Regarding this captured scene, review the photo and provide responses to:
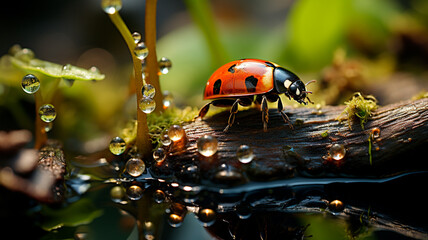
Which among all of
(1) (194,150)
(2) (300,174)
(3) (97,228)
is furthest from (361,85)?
(3) (97,228)

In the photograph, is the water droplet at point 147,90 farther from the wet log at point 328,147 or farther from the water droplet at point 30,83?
the water droplet at point 30,83

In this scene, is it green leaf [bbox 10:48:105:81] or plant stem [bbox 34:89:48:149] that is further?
plant stem [bbox 34:89:48:149]

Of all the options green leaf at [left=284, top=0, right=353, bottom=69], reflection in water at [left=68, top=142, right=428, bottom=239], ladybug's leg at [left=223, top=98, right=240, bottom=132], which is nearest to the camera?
reflection in water at [left=68, top=142, right=428, bottom=239]

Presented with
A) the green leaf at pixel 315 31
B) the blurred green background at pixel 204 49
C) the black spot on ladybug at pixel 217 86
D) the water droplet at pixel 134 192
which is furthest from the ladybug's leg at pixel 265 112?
the green leaf at pixel 315 31

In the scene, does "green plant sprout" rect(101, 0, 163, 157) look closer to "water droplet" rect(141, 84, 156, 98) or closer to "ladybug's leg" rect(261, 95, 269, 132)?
"water droplet" rect(141, 84, 156, 98)

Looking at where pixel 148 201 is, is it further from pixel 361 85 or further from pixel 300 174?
pixel 361 85

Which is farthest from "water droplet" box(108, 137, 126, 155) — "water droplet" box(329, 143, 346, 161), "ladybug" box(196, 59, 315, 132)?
"water droplet" box(329, 143, 346, 161)

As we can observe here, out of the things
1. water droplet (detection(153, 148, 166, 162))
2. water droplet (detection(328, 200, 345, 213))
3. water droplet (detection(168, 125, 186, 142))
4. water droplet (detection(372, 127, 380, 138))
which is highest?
water droplet (detection(372, 127, 380, 138))

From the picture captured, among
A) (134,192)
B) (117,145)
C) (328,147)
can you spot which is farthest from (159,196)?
(328,147)
